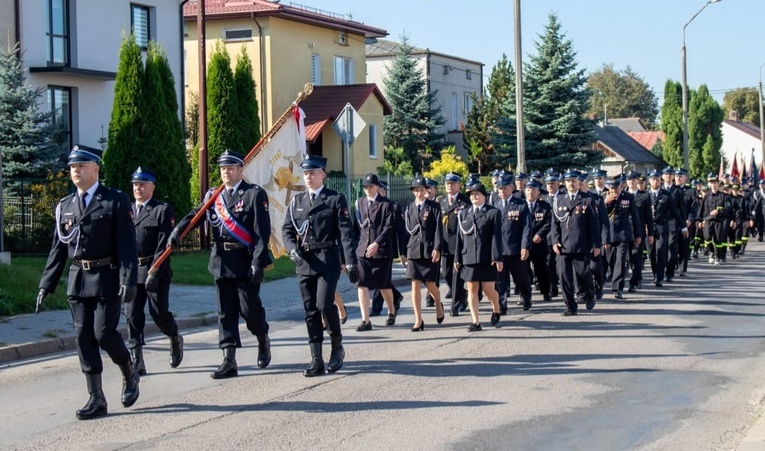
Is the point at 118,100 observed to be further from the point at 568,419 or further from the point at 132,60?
the point at 568,419

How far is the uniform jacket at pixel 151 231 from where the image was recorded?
32.8 feet

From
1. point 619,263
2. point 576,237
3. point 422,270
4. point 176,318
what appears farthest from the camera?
point 619,263

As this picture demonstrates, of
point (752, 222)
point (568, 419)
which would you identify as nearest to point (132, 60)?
point (568, 419)

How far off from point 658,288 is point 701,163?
185 feet

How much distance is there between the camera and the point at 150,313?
9711 mm

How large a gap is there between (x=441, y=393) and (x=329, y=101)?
99.1ft

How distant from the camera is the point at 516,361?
10250mm

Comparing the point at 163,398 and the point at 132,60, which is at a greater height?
the point at 132,60

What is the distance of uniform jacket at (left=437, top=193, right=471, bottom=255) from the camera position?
14.3 m

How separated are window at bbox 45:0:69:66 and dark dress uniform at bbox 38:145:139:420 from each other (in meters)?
20.5

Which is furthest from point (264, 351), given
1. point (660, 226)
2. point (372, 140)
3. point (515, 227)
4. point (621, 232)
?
point (372, 140)

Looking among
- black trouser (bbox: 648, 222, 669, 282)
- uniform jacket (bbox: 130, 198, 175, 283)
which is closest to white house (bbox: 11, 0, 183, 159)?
black trouser (bbox: 648, 222, 669, 282)

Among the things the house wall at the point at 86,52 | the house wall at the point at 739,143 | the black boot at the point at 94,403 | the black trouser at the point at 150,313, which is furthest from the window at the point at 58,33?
the house wall at the point at 739,143

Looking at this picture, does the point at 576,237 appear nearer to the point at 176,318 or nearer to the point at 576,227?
the point at 576,227
